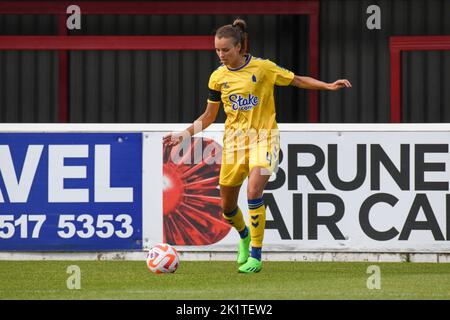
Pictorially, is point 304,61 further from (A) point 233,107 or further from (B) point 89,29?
(A) point 233,107

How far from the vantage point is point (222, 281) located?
388 inches

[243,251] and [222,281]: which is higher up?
[243,251]

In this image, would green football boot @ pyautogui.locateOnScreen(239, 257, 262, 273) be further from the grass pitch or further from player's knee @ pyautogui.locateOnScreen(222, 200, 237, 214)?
player's knee @ pyautogui.locateOnScreen(222, 200, 237, 214)

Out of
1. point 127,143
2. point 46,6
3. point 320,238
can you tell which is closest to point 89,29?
point 46,6

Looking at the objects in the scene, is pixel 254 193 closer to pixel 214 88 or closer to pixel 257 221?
pixel 257 221

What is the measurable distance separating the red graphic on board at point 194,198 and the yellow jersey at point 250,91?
1.54 meters

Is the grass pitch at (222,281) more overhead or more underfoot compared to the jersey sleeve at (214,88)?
more underfoot

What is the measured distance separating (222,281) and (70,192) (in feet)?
8.39

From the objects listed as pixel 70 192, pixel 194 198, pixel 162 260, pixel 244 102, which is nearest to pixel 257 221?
pixel 162 260

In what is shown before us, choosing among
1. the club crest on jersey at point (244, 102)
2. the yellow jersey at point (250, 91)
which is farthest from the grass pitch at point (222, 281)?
the club crest on jersey at point (244, 102)

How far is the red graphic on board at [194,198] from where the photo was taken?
11906 millimetres

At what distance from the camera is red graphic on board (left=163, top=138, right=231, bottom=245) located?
1191cm

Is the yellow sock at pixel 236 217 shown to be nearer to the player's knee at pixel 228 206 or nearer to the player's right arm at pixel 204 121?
the player's knee at pixel 228 206

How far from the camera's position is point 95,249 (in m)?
11.9
